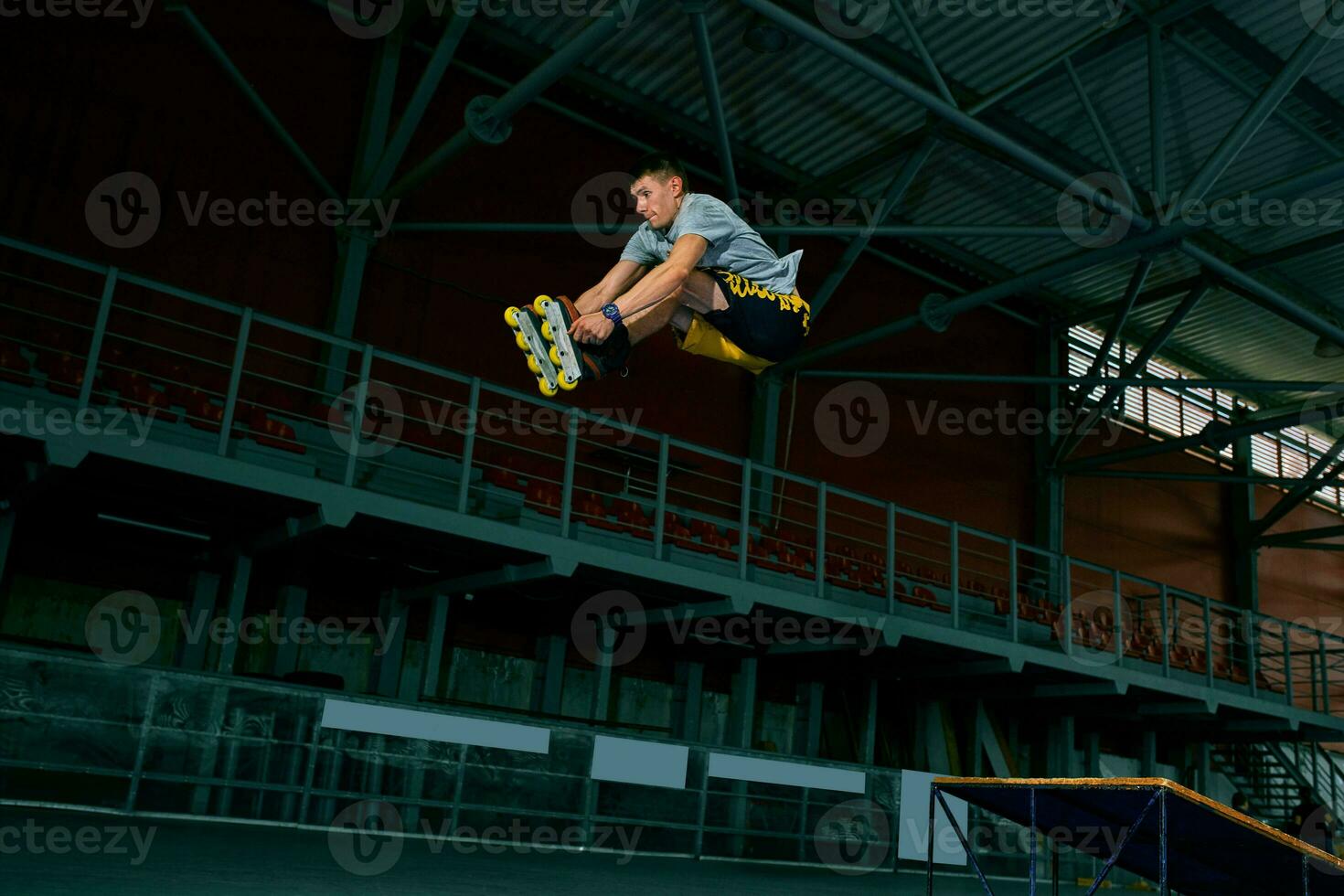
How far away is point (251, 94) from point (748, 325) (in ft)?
33.2

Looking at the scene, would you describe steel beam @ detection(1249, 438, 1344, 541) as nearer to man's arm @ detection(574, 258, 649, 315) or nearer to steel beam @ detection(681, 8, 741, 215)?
steel beam @ detection(681, 8, 741, 215)

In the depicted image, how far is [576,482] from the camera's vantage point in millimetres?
14680

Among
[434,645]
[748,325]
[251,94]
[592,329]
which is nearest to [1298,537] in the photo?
[434,645]

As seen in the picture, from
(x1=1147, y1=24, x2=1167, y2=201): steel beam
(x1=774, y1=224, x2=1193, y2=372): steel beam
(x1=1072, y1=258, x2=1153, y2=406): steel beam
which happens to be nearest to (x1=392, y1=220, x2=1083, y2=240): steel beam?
(x1=774, y1=224, x2=1193, y2=372): steel beam

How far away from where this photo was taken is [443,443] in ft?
45.6

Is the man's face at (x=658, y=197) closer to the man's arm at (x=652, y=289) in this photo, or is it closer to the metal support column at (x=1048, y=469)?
the man's arm at (x=652, y=289)

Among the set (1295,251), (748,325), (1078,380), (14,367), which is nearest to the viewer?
(748,325)

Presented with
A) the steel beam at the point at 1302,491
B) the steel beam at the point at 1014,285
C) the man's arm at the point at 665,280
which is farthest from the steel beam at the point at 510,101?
the steel beam at the point at 1302,491

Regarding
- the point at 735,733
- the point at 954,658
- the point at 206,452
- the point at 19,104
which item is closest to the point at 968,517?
the point at 954,658

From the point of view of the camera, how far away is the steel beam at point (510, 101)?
10469mm

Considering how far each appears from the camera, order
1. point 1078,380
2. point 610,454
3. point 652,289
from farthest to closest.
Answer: point 1078,380 < point 610,454 < point 652,289

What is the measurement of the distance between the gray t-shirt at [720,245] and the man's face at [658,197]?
0.14ft

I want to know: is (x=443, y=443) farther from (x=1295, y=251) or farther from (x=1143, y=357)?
(x=1295, y=251)

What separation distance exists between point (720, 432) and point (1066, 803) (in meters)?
11.9
